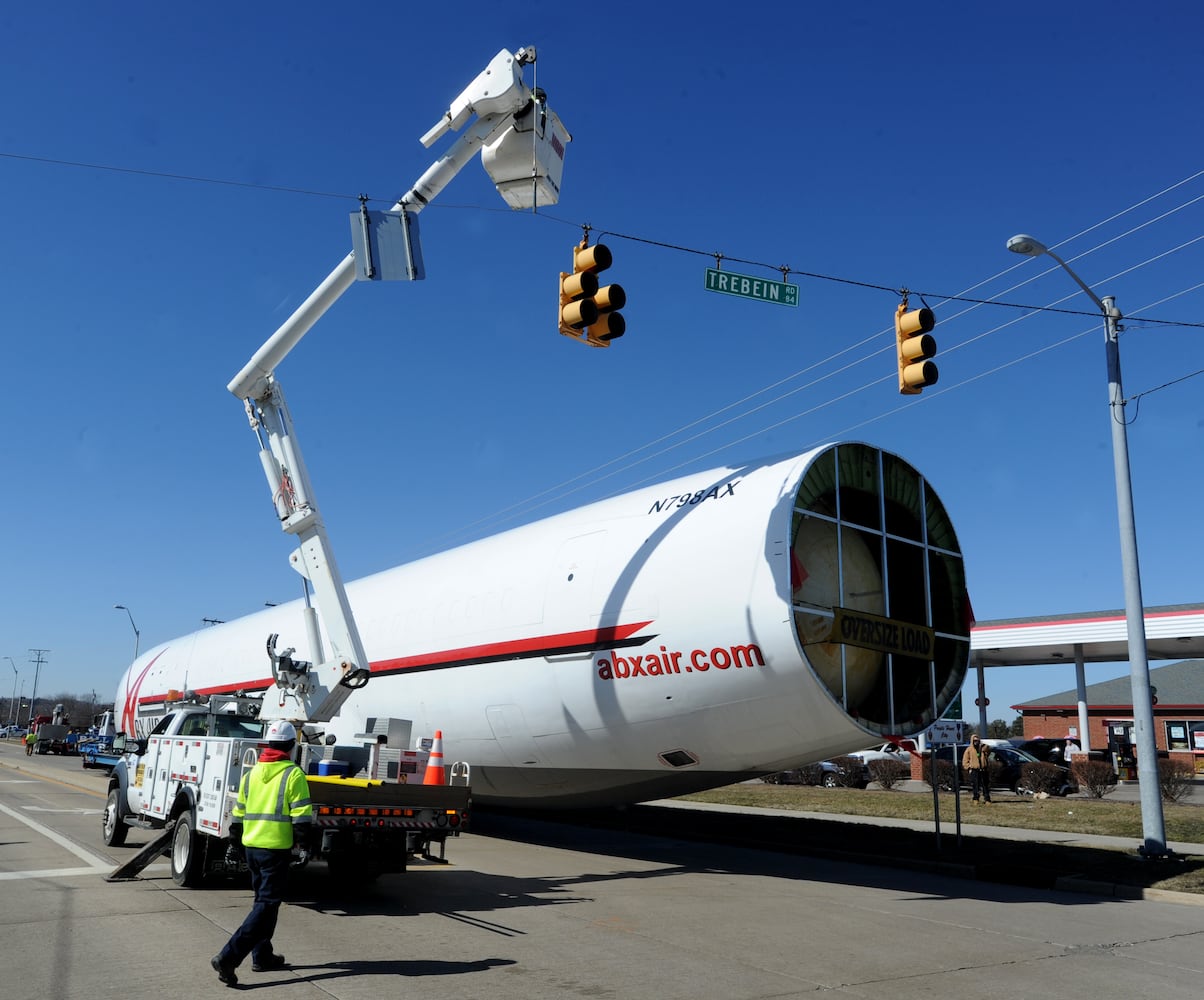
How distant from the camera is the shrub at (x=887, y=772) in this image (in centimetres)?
3128

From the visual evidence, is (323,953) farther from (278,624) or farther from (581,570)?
(278,624)

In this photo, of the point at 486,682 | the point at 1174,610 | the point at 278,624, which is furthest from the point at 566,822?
the point at 1174,610

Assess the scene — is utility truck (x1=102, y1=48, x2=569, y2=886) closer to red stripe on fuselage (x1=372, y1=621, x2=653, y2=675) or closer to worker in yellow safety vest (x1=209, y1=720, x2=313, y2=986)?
red stripe on fuselage (x1=372, y1=621, x2=653, y2=675)

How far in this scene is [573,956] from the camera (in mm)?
7949

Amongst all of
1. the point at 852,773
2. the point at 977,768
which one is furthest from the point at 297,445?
the point at 852,773

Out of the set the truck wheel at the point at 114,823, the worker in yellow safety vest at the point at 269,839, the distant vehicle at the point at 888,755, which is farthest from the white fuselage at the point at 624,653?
the distant vehicle at the point at 888,755

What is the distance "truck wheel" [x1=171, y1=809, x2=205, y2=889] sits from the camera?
10.4 m

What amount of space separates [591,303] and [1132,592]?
940 cm

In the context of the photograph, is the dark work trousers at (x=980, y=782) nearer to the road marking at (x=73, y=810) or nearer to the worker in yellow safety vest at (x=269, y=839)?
the road marking at (x=73, y=810)

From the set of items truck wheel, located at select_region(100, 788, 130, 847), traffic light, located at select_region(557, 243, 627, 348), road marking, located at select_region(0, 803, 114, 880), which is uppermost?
traffic light, located at select_region(557, 243, 627, 348)

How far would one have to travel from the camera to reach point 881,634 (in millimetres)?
11859

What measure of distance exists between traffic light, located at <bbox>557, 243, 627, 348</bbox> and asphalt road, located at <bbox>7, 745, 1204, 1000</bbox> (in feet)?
18.8

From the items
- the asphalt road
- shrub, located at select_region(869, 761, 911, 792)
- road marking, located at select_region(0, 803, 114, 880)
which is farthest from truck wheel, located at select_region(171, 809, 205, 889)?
shrub, located at select_region(869, 761, 911, 792)

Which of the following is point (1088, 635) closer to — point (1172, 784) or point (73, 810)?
point (1172, 784)
